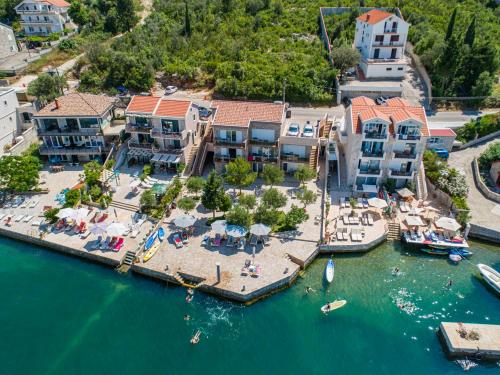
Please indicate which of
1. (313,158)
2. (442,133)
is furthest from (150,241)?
(442,133)

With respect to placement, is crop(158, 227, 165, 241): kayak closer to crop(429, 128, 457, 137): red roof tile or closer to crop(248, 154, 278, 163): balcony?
crop(248, 154, 278, 163): balcony

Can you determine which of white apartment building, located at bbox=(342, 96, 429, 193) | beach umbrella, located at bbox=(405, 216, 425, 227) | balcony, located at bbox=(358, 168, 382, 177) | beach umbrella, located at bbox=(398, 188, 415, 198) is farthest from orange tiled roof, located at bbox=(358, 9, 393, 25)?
beach umbrella, located at bbox=(405, 216, 425, 227)

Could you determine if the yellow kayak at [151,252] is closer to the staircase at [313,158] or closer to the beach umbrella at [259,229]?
the beach umbrella at [259,229]

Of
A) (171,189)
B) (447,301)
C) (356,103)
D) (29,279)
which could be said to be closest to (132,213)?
(171,189)

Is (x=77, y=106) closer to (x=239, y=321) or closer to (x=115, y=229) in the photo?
(x=115, y=229)

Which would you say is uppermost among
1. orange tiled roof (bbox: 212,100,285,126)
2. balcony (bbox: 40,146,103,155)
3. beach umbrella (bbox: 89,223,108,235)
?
orange tiled roof (bbox: 212,100,285,126)

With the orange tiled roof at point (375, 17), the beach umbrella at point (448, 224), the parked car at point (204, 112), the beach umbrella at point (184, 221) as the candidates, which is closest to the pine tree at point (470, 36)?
the orange tiled roof at point (375, 17)

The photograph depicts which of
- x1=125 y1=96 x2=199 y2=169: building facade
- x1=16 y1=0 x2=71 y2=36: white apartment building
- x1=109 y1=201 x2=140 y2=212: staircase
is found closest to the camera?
x1=109 y1=201 x2=140 y2=212: staircase
